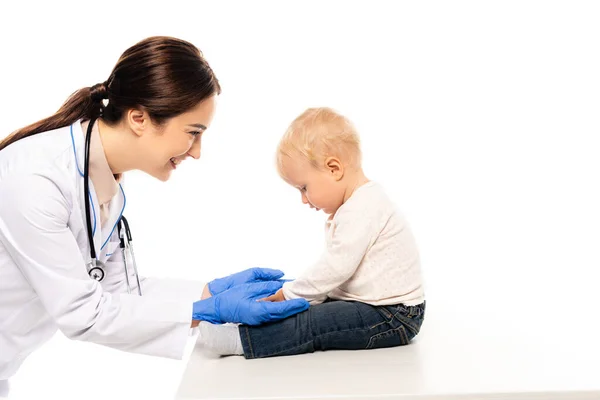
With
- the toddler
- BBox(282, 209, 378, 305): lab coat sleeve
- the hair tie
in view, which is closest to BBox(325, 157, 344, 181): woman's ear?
the toddler

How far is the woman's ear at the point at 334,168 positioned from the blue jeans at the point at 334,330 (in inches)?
12.9

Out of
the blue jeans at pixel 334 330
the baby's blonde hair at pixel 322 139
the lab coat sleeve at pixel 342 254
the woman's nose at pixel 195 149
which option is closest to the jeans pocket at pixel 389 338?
the blue jeans at pixel 334 330

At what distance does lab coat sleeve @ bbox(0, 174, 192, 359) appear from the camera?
1.80m

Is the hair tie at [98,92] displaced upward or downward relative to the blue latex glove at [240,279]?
upward

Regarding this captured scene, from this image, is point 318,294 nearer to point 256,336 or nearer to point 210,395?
point 256,336

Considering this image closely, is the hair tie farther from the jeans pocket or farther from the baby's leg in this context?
the jeans pocket

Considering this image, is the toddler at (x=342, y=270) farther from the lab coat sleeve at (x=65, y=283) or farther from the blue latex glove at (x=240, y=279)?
the blue latex glove at (x=240, y=279)

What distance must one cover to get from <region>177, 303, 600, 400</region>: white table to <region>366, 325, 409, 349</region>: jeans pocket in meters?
0.02

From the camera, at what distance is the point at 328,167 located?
6.41 feet

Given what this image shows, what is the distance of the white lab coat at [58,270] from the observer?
1807mm

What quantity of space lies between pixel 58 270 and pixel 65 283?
0.04 meters

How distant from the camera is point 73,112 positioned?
6.66 feet

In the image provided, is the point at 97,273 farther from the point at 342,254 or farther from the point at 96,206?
the point at 342,254

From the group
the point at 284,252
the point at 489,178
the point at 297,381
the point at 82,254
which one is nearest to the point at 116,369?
the point at 284,252
